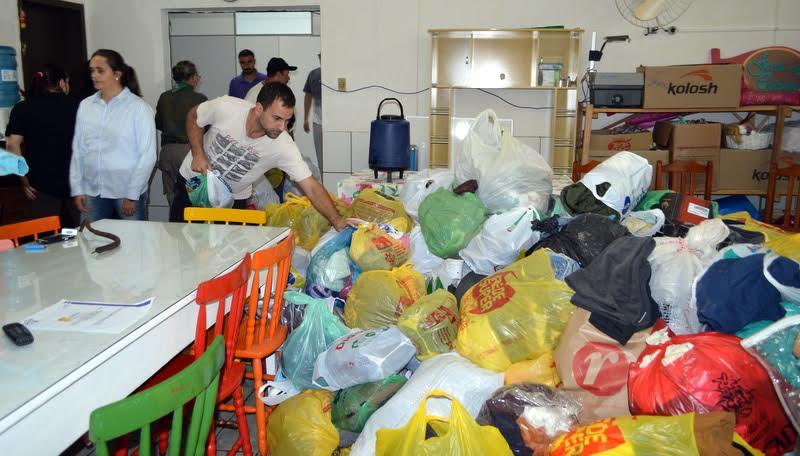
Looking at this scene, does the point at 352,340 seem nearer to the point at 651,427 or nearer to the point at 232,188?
the point at 651,427

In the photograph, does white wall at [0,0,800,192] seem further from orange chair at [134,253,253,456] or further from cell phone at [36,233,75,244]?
orange chair at [134,253,253,456]

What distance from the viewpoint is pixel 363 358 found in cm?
191

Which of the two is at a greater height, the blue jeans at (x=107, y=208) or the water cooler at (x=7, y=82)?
the water cooler at (x=7, y=82)

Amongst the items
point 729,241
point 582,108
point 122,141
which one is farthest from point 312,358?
point 582,108

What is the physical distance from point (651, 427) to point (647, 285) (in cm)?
59

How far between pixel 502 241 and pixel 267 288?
2.72 ft

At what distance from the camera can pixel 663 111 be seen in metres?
4.65

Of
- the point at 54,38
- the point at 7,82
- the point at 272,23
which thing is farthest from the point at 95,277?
the point at 54,38

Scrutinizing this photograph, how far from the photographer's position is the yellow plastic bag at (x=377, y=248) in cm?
240

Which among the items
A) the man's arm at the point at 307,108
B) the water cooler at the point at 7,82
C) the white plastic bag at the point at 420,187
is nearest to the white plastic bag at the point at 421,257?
the white plastic bag at the point at 420,187

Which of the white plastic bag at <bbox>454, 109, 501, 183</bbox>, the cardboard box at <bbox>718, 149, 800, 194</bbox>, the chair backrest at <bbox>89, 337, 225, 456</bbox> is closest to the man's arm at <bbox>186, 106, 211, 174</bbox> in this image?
the white plastic bag at <bbox>454, 109, 501, 183</bbox>

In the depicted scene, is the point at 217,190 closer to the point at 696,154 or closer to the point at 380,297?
the point at 380,297

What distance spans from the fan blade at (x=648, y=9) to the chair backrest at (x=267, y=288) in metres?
3.62

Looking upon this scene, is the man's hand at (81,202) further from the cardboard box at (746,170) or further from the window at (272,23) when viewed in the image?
the cardboard box at (746,170)
